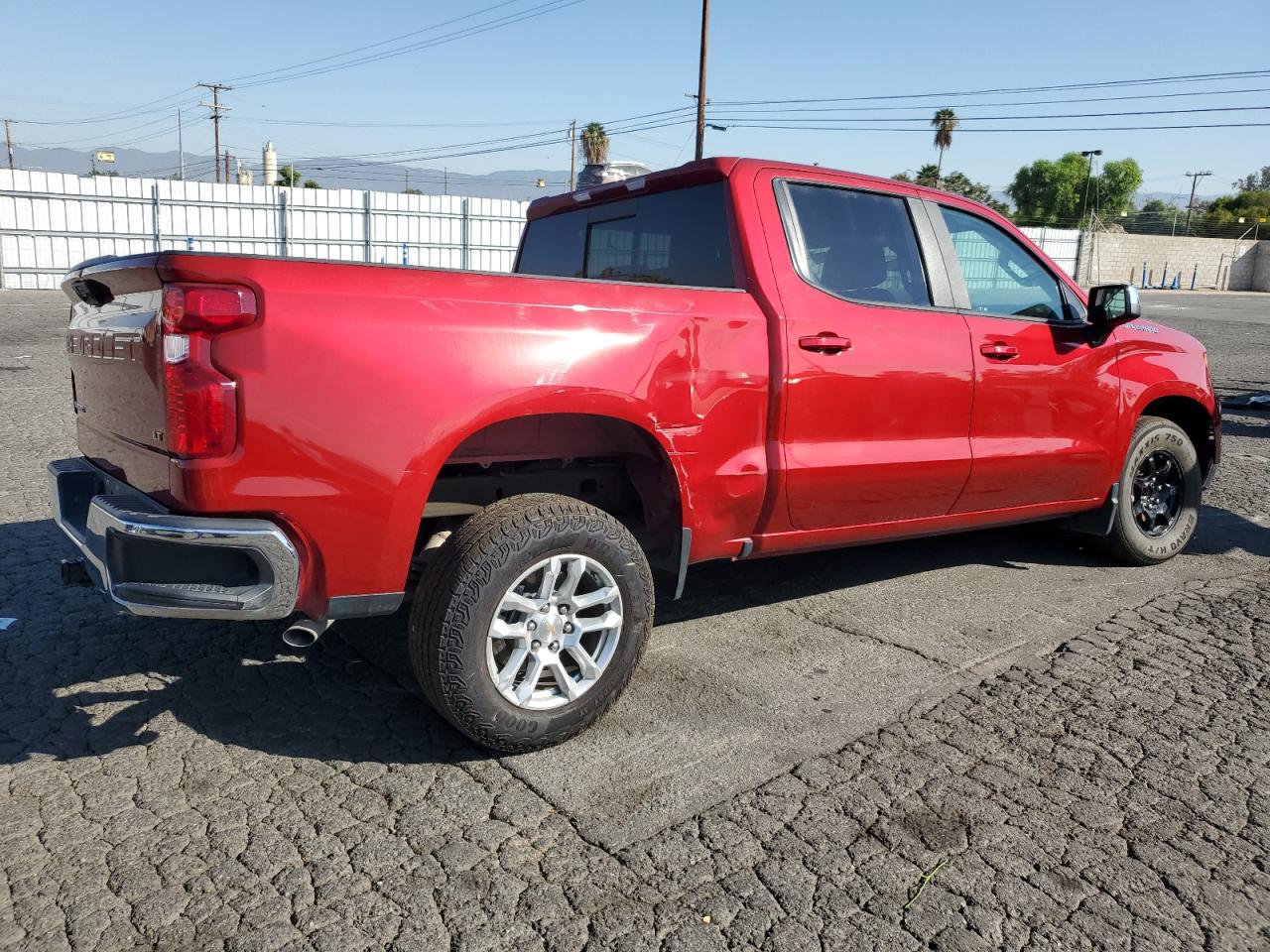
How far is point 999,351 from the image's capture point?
4.32 m

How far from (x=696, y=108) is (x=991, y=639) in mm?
31001

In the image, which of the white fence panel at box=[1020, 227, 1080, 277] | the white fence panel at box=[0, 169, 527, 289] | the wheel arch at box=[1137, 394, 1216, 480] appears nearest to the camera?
the wheel arch at box=[1137, 394, 1216, 480]

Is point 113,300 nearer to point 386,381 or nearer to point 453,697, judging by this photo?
point 386,381

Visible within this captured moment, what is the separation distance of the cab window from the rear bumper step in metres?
3.14

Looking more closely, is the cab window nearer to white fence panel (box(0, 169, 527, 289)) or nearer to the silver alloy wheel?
the silver alloy wheel

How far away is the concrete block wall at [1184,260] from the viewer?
176ft

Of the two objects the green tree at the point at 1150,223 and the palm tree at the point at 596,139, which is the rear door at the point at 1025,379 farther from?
the green tree at the point at 1150,223

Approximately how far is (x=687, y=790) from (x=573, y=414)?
1.23 metres

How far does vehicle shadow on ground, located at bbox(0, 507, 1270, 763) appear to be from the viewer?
3.15 m

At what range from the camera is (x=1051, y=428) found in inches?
182

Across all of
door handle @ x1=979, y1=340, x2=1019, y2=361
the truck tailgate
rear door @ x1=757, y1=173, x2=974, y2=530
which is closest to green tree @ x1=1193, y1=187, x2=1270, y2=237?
door handle @ x1=979, y1=340, x2=1019, y2=361

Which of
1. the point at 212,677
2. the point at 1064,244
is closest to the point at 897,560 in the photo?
the point at 212,677

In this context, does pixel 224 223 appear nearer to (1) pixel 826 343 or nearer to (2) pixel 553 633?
(1) pixel 826 343

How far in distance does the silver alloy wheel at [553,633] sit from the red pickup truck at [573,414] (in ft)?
0.03
